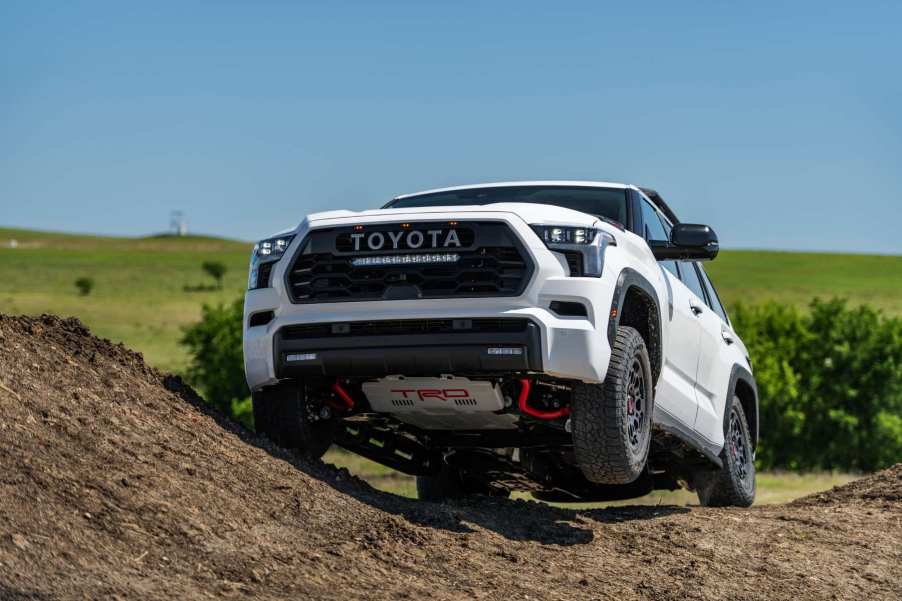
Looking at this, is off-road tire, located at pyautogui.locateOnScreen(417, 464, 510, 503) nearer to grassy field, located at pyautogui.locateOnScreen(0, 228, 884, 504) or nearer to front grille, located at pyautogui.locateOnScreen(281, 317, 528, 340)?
front grille, located at pyautogui.locateOnScreen(281, 317, 528, 340)

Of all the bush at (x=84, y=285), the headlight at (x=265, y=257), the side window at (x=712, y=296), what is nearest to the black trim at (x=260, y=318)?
the headlight at (x=265, y=257)

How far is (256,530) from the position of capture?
7375mm

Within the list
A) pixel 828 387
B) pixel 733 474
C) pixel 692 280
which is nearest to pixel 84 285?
pixel 828 387

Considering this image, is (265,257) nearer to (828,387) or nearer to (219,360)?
(828,387)

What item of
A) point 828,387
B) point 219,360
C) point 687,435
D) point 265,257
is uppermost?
point 265,257

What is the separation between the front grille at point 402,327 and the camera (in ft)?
25.3

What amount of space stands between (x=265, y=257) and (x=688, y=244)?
2.76 metres

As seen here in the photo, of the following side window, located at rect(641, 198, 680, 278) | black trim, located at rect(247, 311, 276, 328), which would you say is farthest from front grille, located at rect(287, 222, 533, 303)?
side window, located at rect(641, 198, 680, 278)

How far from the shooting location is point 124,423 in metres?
7.93

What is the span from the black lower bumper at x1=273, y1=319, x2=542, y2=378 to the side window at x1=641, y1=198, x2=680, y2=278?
2.05 meters

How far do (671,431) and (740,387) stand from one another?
8.31ft

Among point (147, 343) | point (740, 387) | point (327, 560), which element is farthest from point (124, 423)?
point (147, 343)

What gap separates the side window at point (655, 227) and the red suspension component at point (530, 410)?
1648 mm

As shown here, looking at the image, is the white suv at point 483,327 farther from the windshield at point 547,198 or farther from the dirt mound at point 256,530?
the dirt mound at point 256,530
